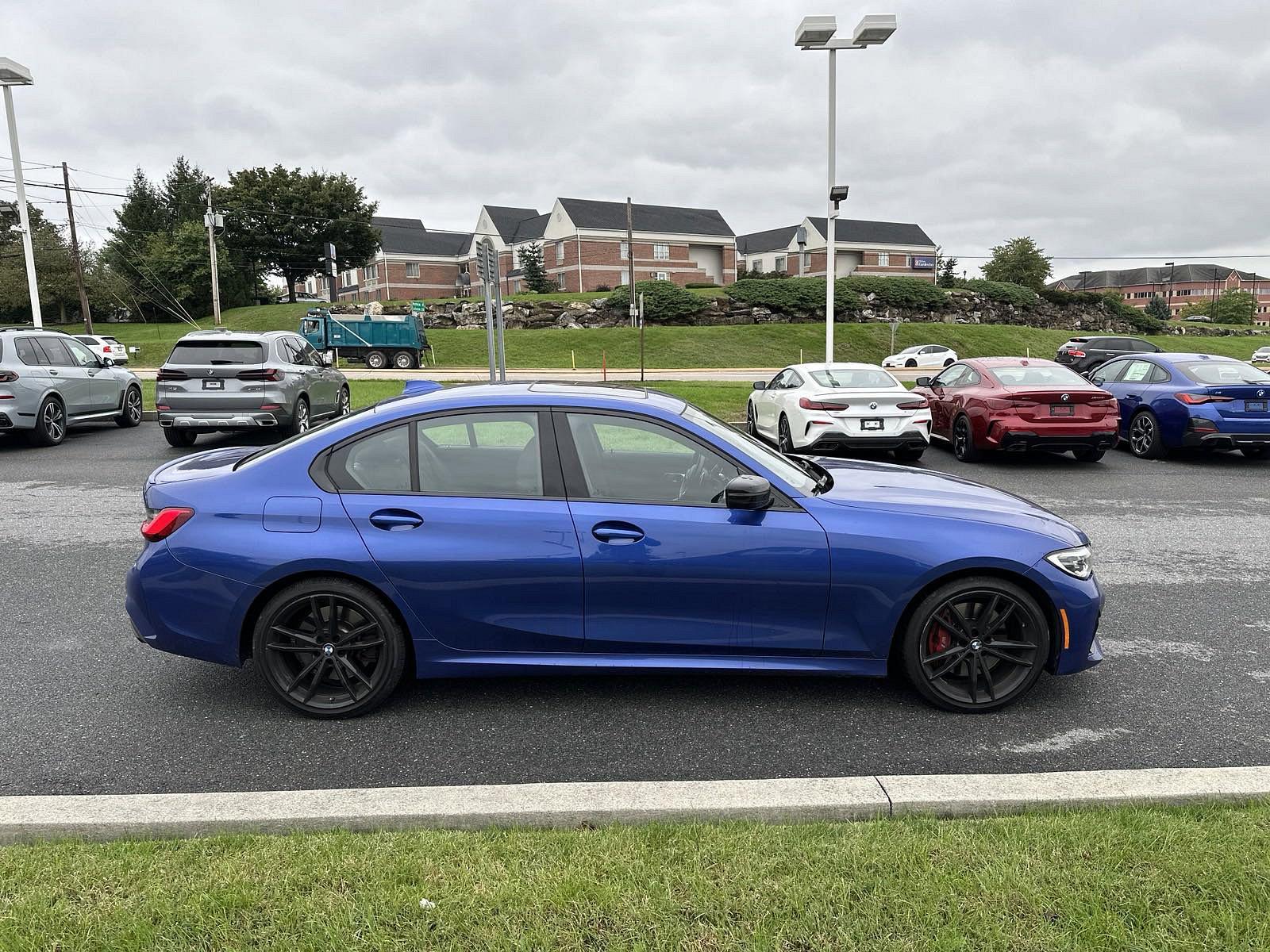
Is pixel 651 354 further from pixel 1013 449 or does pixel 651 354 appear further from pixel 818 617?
pixel 818 617

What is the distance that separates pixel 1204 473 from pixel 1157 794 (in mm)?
9823

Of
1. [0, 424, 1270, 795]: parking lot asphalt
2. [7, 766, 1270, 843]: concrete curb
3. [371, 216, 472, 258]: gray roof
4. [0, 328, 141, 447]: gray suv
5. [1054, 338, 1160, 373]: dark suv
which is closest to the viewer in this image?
[7, 766, 1270, 843]: concrete curb

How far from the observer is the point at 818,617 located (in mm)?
3861

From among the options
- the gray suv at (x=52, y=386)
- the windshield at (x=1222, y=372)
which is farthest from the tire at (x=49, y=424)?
the windshield at (x=1222, y=372)

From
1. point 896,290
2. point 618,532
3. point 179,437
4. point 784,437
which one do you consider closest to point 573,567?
point 618,532

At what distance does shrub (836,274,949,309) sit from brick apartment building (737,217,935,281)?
2433cm

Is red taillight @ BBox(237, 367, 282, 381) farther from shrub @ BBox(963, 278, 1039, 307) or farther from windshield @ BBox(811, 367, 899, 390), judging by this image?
shrub @ BBox(963, 278, 1039, 307)

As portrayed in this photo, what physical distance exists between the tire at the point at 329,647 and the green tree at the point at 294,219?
6852cm

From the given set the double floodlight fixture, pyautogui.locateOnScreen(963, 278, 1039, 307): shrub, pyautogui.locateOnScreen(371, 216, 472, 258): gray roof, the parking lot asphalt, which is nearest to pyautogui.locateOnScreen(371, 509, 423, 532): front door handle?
the parking lot asphalt

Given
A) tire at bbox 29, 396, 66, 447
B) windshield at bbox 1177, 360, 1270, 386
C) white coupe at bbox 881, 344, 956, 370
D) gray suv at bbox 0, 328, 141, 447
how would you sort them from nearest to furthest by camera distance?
windshield at bbox 1177, 360, 1270, 386, gray suv at bbox 0, 328, 141, 447, tire at bbox 29, 396, 66, 447, white coupe at bbox 881, 344, 956, 370

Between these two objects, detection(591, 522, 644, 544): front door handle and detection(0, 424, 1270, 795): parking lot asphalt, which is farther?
detection(591, 522, 644, 544): front door handle

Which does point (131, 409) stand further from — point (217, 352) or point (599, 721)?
point (599, 721)

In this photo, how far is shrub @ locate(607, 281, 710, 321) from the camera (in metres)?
48.8

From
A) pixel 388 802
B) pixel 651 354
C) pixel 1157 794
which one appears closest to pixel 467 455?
pixel 388 802
